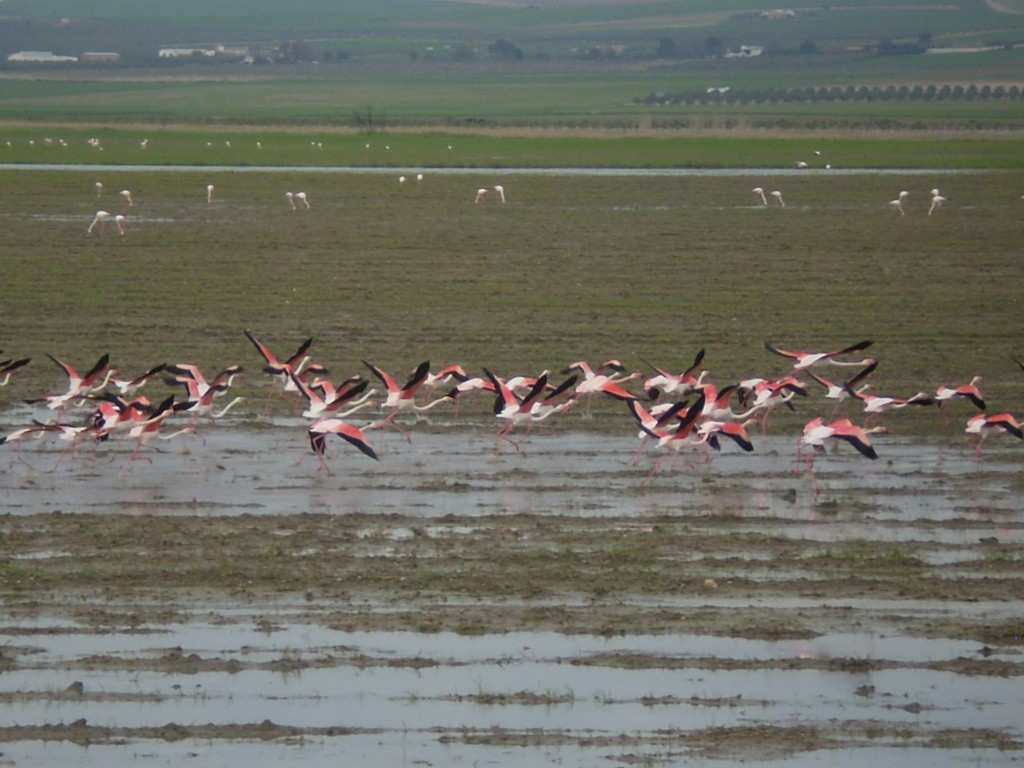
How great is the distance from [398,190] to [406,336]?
69.6 feet

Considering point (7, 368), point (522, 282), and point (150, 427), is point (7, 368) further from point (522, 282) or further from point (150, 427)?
point (522, 282)

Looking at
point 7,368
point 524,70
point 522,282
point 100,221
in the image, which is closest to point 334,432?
point 7,368

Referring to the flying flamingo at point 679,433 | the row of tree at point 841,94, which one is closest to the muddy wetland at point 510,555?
the flying flamingo at point 679,433

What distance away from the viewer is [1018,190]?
3731 centimetres

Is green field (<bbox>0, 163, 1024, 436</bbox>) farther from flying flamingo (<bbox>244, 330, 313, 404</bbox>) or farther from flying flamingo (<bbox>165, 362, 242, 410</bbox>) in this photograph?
flying flamingo (<bbox>165, 362, 242, 410</bbox>)

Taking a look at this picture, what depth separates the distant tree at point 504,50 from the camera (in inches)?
6540

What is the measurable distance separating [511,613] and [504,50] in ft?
531

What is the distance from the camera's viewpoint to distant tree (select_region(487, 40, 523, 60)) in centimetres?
16612

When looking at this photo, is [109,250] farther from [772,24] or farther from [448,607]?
[772,24]

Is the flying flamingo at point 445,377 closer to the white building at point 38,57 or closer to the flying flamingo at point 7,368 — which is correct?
the flying flamingo at point 7,368

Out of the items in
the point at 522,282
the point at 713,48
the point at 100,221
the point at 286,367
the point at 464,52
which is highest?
the point at 286,367

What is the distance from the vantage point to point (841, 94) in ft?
385

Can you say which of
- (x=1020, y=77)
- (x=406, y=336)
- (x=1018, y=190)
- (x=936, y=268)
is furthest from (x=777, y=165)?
(x=1020, y=77)

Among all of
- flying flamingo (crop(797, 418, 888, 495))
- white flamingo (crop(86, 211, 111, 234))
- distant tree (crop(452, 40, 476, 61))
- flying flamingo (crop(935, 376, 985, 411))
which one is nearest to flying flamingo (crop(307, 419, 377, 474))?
flying flamingo (crop(797, 418, 888, 495))
